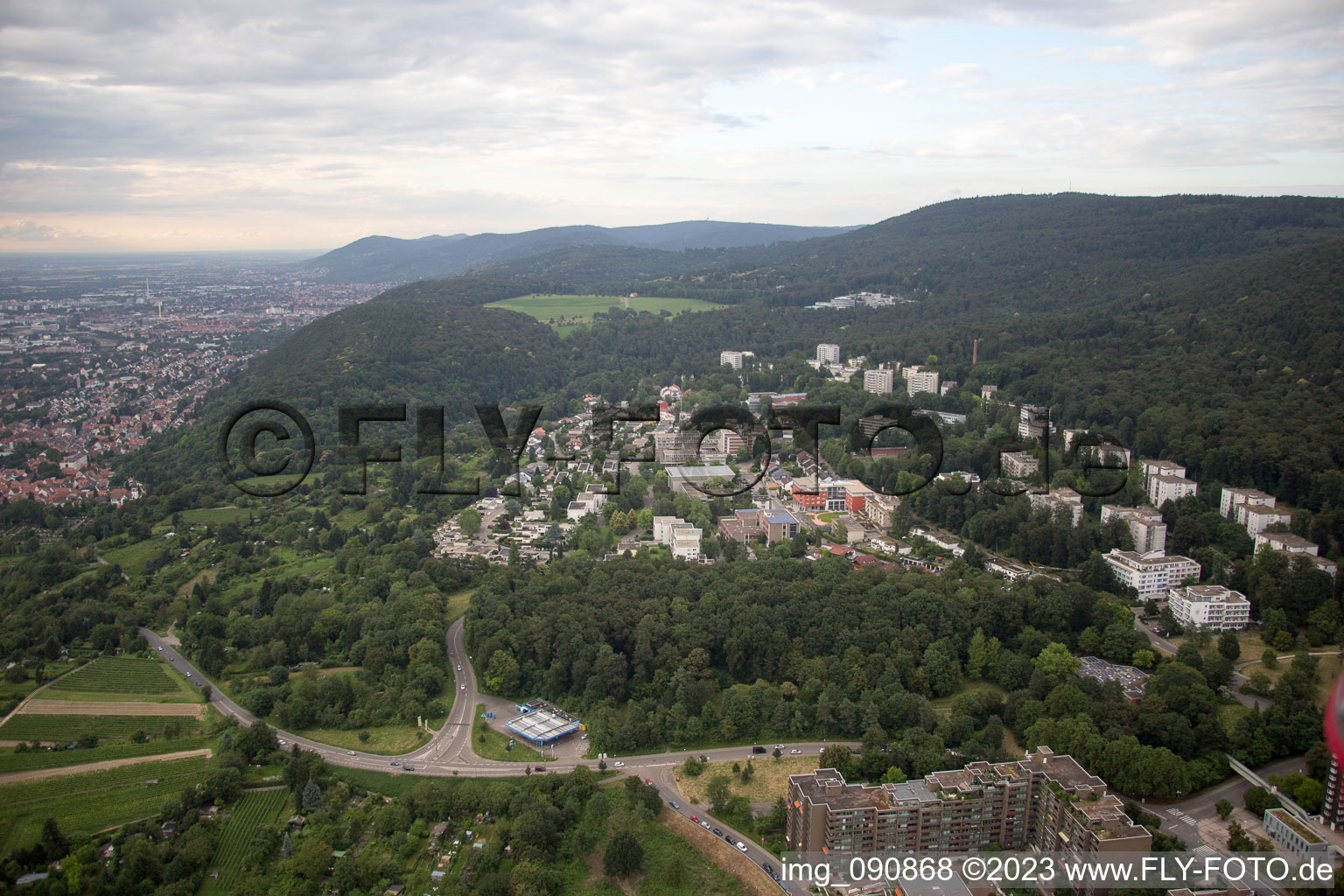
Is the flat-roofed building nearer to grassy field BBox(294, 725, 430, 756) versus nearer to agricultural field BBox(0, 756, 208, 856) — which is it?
grassy field BBox(294, 725, 430, 756)

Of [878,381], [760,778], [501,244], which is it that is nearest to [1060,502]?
[760,778]

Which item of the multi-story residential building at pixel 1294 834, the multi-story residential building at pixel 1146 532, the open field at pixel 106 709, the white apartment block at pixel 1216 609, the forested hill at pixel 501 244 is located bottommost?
the open field at pixel 106 709

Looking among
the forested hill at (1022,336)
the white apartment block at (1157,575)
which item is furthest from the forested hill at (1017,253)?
the white apartment block at (1157,575)

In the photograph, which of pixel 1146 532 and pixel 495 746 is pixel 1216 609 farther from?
pixel 495 746

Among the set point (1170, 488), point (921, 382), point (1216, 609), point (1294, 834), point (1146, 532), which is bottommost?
point (1294, 834)

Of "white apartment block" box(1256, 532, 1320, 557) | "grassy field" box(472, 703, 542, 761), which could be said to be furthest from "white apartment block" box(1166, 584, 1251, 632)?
"grassy field" box(472, 703, 542, 761)

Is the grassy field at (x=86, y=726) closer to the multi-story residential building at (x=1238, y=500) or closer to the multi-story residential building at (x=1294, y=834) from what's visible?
the multi-story residential building at (x=1294, y=834)
